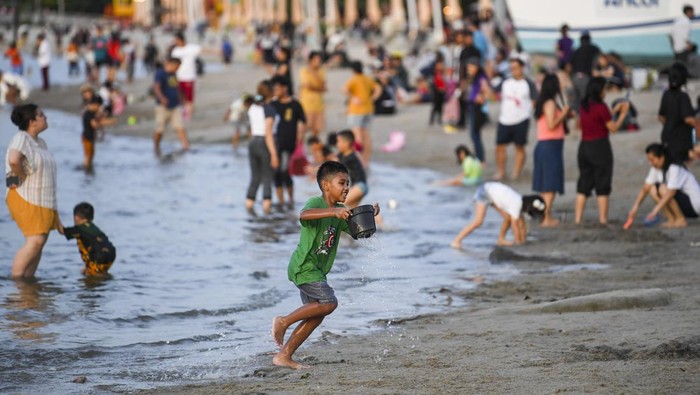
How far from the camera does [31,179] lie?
37.0 feet

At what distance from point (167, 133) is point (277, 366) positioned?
22.9 meters

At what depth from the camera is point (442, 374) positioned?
7.49 m

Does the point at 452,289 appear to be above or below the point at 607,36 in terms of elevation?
below

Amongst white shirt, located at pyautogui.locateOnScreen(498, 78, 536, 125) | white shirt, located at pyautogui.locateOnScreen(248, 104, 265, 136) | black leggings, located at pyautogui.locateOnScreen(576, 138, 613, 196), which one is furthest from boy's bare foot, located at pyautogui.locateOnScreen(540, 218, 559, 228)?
white shirt, located at pyautogui.locateOnScreen(248, 104, 265, 136)

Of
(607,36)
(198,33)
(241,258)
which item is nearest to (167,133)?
(607,36)

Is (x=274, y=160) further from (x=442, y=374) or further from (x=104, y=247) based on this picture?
(x=442, y=374)

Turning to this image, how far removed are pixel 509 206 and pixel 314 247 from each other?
5.93 metres

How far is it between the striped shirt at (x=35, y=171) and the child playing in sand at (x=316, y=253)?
4041 millimetres

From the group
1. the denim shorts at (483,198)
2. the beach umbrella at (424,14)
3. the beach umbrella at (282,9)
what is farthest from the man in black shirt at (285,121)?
the beach umbrella at (282,9)

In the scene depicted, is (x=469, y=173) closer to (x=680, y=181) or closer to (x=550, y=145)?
(x=550, y=145)

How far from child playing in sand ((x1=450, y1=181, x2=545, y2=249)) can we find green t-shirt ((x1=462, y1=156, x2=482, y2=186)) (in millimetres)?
5426

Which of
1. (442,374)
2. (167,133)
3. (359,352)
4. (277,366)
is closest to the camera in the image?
(442,374)

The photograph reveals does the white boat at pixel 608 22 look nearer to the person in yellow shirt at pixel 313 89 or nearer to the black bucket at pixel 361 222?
the person in yellow shirt at pixel 313 89

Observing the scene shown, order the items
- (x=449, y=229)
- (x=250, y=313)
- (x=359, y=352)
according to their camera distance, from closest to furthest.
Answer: (x=359, y=352) < (x=250, y=313) < (x=449, y=229)
